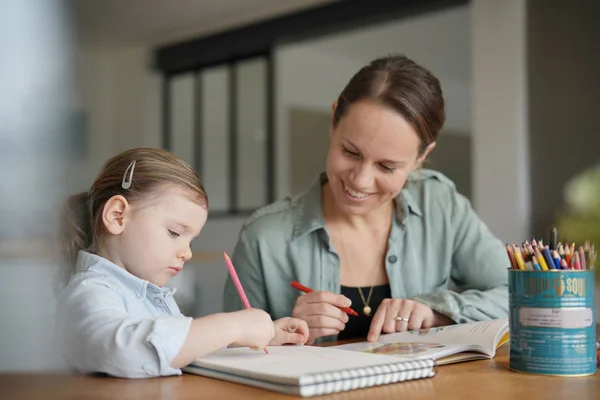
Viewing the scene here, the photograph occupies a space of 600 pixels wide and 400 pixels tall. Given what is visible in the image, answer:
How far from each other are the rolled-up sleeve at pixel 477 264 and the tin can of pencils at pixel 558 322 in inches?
17.9

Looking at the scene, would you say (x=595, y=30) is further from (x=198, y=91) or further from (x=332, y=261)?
(x=198, y=91)

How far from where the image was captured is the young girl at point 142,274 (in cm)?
65

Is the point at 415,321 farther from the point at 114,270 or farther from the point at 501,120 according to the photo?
the point at 501,120

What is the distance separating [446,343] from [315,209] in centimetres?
51

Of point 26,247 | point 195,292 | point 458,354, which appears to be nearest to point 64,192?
point 26,247

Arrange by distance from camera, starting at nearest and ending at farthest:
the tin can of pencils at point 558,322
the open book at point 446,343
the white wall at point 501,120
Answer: the tin can of pencils at point 558,322
the open book at point 446,343
the white wall at point 501,120

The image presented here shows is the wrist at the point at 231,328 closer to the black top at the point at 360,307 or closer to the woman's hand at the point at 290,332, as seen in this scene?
the woman's hand at the point at 290,332

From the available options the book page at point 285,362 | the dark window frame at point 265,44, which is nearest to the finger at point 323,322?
the book page at point 285,362

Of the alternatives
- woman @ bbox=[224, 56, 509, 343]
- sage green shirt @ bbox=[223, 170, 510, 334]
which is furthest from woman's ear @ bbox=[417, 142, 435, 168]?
sage green shirt @ bbox=[223, 170, 510, 334]

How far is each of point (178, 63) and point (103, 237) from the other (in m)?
5.31

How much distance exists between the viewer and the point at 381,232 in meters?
1.42

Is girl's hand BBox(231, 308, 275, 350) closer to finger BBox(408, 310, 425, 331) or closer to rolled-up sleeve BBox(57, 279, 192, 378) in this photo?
rolled-up sleeve BBox(57, 279, 192, 378)

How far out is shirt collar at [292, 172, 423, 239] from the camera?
137 cm

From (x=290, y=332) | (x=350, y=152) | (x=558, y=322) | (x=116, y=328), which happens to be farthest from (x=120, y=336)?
(x=350, y=152)
